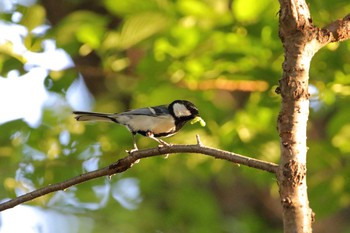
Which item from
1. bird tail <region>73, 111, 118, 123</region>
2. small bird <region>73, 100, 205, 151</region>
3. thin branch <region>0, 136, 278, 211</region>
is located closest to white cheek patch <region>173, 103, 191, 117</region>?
small bird <region>73, 100, 205, 151</region>

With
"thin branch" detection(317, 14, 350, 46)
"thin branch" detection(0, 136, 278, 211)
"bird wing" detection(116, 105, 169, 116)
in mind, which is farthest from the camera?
"bird wing" detection(116, 105, 169, 116)

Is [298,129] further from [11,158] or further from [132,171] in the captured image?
[132,171]

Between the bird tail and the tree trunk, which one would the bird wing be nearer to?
the bird tail

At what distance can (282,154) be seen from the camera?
2.39 metres

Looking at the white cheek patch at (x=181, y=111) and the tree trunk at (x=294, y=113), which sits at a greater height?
the white cheek patch at (x=181, y=111)

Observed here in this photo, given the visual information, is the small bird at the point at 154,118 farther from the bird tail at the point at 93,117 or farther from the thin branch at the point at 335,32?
the thin branch at the point at 335,32

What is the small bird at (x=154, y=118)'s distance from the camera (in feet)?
13.2

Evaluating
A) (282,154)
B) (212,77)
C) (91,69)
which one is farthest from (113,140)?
(282,154)

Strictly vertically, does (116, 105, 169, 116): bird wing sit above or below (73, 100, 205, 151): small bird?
above

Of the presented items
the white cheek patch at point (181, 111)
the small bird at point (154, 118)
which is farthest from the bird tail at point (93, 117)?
the white cheek patch at point (181, 111)

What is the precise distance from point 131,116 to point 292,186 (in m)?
1.92

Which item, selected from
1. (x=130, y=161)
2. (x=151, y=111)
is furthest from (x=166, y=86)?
(x=130, y=161)

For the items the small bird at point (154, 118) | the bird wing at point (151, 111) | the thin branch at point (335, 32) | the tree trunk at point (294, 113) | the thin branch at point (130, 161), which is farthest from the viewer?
the bird wing at point (151, 111)

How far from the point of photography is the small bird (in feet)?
13.2
